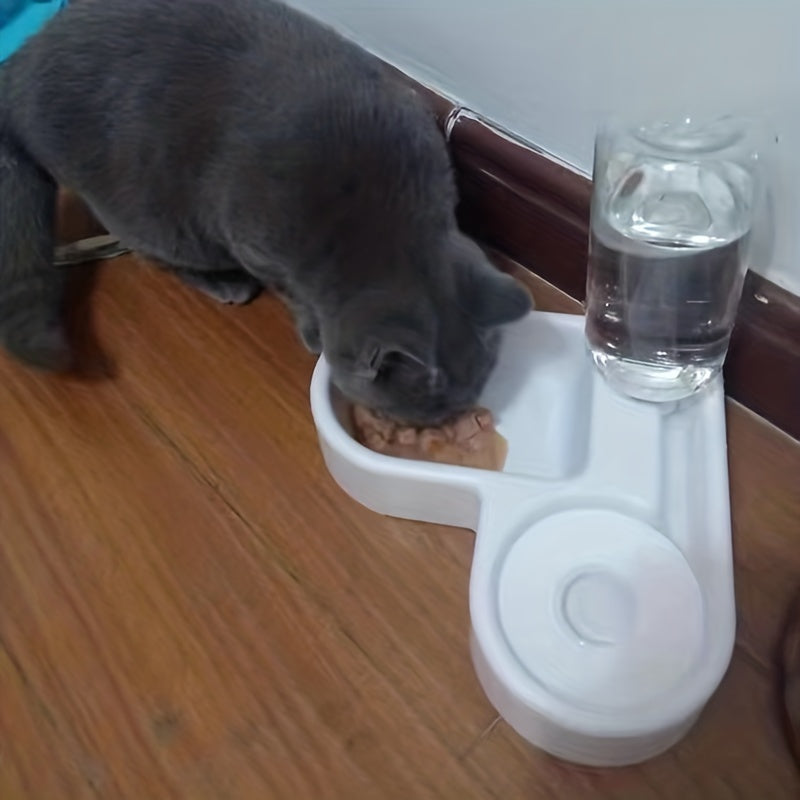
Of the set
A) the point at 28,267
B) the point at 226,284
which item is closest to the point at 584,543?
the point at 226,284

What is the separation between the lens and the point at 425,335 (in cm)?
72

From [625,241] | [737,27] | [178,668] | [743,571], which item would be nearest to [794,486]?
[743,571]

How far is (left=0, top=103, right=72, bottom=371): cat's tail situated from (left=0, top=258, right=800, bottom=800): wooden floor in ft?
0.17

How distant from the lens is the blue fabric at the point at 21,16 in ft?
3.52

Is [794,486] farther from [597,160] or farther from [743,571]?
[597,160]

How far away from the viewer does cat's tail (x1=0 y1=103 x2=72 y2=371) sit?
2.83 ft

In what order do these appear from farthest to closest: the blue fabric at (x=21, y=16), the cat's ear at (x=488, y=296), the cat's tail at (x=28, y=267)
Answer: the blue fabric at (x=21, y=16)
the cat's tail at (x=28, y=267)
the cat's ear at (x=488, y=296)

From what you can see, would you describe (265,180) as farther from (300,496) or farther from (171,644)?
(171,644)

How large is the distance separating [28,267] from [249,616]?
0.40m

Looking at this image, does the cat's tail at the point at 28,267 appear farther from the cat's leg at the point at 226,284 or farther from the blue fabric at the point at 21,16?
the blue fabric at the point at 21,16

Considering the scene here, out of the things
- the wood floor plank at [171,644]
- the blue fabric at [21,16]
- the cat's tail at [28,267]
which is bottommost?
the wood floor plank at [171,644]

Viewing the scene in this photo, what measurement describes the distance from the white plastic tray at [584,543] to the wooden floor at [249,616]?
1.6 inches

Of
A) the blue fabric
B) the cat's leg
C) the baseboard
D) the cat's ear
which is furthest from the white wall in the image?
the blue fabric

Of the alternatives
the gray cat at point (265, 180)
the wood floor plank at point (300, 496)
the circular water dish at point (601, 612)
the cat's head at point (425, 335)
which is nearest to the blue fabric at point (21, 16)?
the gray cat at point (265, 180)
